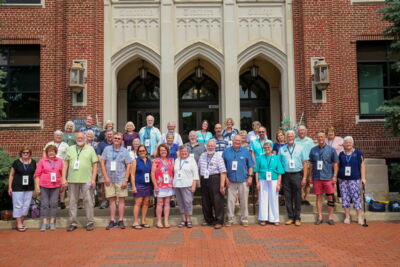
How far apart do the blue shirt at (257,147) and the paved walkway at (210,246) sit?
5.11ft

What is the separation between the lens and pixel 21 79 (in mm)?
12164

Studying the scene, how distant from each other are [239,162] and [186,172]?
42.8 inches

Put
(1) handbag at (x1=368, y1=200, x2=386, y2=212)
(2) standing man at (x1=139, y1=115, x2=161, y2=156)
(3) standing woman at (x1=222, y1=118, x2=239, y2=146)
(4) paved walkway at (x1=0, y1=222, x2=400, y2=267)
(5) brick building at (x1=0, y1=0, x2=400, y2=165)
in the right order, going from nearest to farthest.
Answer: (4) paved walkway at (x1=0, y1=222, x2=400, y2=267) → (1) handbag at (x1=368, y1=200, x2=386, y2=212) → (3) standing woman at (x1=222, y1=118, x2=239, y2=146) → (2) standing man at (x1=139, y1=115, x2=161, y2=156) → (5) brick building at (x1=0, y1=0, x2=400, y2=165)

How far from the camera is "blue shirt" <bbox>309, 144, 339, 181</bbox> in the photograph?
7344mm

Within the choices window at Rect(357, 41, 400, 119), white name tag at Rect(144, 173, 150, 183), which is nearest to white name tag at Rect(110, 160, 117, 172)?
white name tag at Rect(144, 173, 150, 183)

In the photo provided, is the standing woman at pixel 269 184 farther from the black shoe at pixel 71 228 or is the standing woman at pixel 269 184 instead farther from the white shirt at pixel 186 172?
the black shoe at pixel 71 228

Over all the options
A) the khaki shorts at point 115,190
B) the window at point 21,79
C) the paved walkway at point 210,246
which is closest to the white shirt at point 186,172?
the paved walkway at point 210,246

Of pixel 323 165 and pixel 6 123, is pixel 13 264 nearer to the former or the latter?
pixel 323 165

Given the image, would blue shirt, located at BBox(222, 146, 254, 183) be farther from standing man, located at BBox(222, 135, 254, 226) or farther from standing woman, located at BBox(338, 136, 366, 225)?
standing woman, located at BBox(338, 136, 366, 225)

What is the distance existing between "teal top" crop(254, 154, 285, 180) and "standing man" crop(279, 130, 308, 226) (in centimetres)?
16

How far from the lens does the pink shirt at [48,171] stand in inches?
281

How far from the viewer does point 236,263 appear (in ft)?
16.4

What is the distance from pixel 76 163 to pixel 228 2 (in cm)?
761

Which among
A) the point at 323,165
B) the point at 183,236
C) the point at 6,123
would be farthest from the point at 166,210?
the point at 6,123
